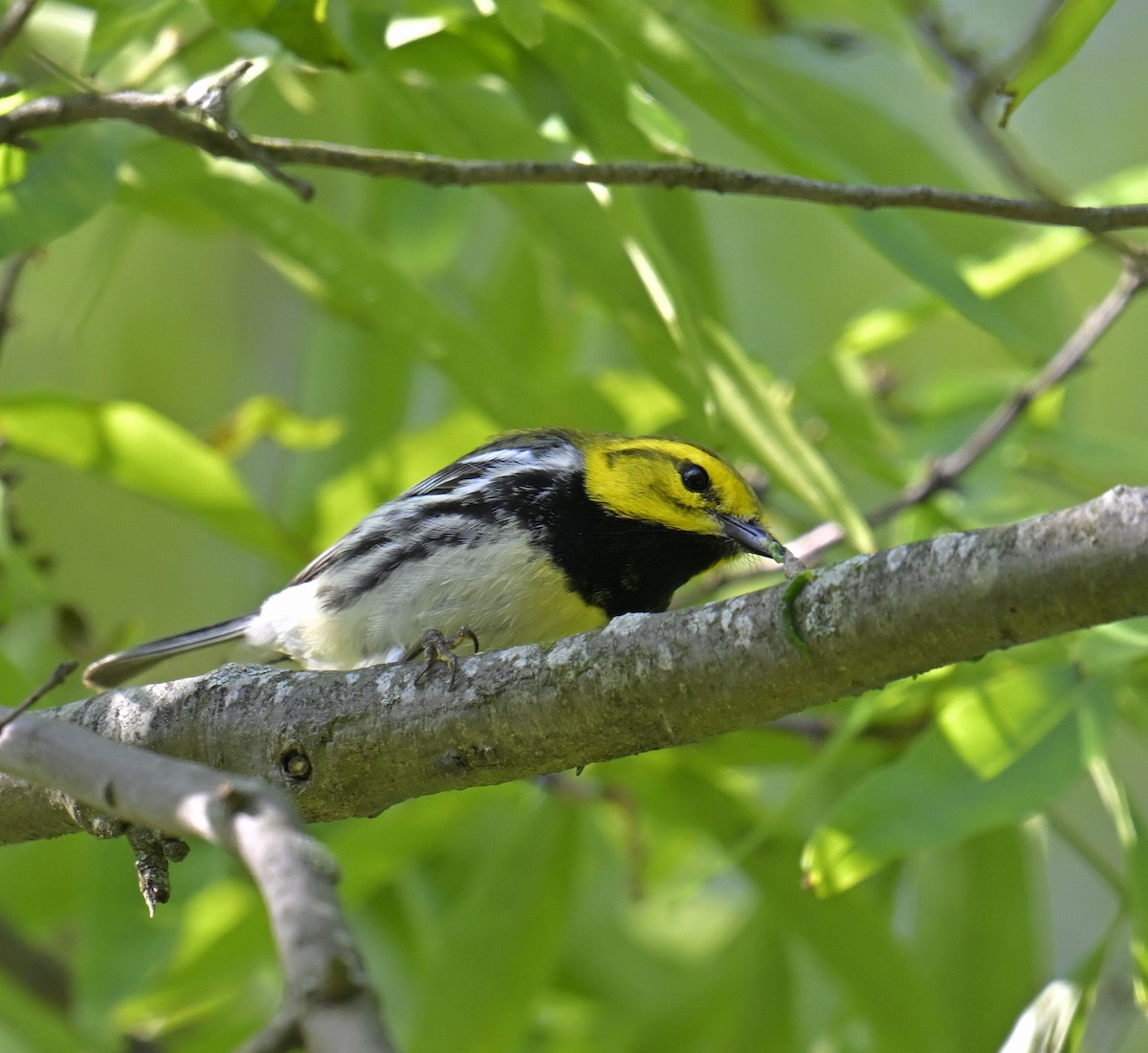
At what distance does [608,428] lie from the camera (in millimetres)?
4098

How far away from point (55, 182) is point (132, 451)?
1132mm

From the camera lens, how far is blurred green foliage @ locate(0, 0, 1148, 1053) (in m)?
2.95

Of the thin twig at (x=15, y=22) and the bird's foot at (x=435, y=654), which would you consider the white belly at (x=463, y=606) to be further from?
the thin twig at (x=15, y=22)

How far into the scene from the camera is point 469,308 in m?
4.79

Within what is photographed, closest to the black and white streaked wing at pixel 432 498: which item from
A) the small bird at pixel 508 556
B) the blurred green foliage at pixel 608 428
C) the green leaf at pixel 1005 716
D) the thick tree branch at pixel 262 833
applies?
the small bird at pixel 508 556

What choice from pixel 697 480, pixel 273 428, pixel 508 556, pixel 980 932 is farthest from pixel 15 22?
pixel 980 932

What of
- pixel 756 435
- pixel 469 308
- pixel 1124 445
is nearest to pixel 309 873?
pixel 756 435

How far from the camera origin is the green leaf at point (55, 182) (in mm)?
2654

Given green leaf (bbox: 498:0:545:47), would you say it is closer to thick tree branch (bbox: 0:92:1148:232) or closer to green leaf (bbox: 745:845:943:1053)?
thick tree branch (bbox: 0:92:1148:232)

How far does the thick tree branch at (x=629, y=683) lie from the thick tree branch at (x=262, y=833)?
0.03m

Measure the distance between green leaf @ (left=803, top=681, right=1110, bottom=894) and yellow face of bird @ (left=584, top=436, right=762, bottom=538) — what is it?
2.73 ft

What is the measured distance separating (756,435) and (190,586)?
12.8ft

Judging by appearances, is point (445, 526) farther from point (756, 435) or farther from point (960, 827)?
point (960, 827)

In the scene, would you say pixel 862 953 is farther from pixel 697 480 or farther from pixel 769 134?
pixel 769 134
